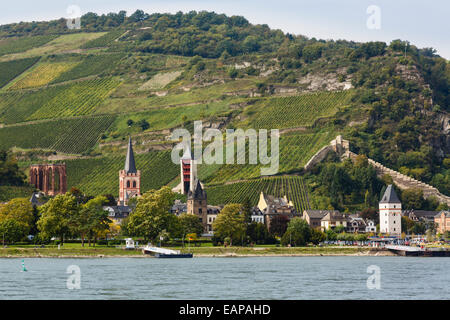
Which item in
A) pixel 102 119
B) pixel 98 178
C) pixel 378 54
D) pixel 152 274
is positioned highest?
pixel 378 54

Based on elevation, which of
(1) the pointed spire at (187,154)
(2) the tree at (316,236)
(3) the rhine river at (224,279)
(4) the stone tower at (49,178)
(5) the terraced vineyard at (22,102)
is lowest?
(3) the rhine river at (224,279)

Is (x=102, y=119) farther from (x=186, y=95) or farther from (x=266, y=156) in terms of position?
(x=266, y=156)

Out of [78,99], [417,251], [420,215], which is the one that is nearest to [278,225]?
[417,251]

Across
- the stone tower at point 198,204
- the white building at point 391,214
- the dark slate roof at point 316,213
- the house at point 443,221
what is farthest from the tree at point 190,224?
the house at point 443,221

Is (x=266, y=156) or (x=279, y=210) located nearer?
(x=279, y=210)

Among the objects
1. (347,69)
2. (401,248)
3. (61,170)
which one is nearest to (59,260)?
(401,248)

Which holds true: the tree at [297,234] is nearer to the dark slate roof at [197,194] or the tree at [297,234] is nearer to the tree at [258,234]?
the tree at [258,234]
